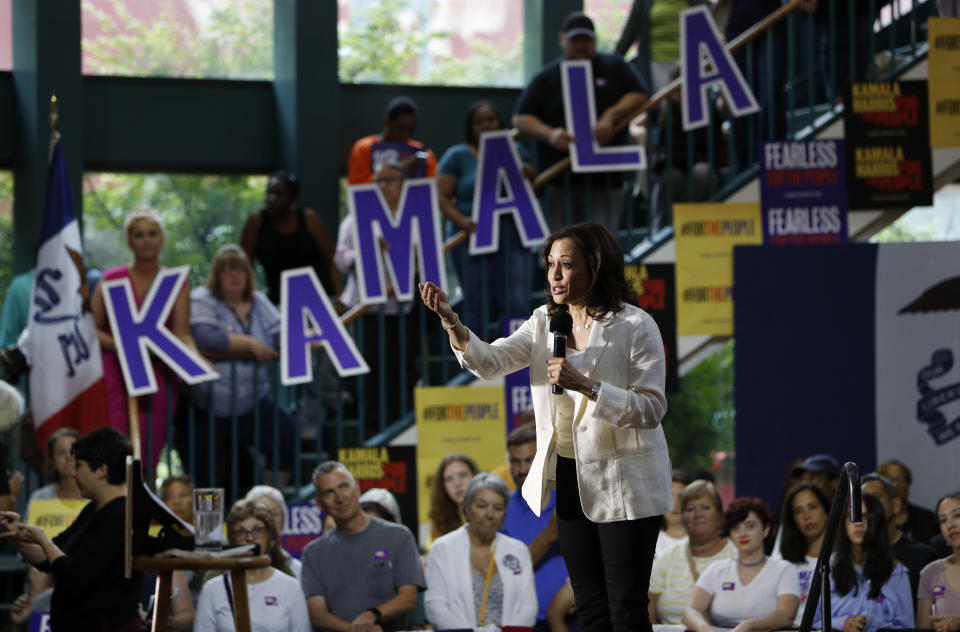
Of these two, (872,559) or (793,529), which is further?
(793,529)

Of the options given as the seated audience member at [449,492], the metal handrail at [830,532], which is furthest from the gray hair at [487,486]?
the metal handrail at [830,532]

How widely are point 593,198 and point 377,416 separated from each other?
1.79 meters

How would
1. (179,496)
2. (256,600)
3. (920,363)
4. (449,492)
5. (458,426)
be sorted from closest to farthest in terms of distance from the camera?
(256,600), (179,496), (449,492), (920,363), (458,426)

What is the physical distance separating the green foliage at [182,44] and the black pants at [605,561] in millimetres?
8010

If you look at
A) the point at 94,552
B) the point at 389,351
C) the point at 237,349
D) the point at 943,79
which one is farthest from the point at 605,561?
the point at 943,79

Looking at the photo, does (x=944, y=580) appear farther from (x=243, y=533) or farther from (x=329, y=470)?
(x=243, y=533)

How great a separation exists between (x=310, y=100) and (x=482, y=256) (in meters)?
2.96

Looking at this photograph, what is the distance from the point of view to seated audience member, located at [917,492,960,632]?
20.4 feet

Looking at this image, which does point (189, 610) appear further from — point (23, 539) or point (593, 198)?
point (593, 198)

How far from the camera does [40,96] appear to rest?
1043 cm

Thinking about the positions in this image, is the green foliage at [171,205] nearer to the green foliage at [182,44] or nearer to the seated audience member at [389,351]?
the green foliage at [182,44]

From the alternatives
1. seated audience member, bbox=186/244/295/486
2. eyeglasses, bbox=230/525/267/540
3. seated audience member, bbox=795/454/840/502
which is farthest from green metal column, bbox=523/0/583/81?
eyeglasses, bbox=230/525/267/540

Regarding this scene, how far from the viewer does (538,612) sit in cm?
666

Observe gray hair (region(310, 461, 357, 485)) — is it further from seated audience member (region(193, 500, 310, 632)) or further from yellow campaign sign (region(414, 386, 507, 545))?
yellow campaign sign (region(414, 386, 507, 545))
